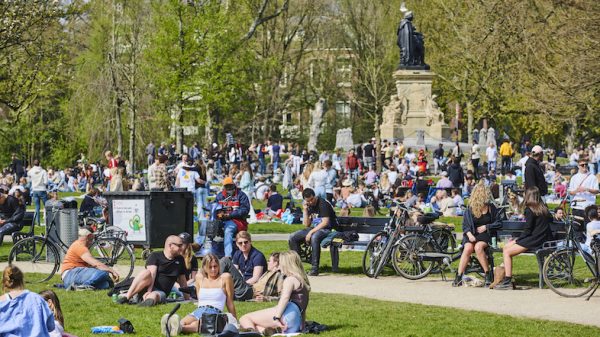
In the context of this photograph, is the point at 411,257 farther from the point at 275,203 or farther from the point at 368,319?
the point at 275,203

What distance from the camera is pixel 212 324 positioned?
12.8 meters

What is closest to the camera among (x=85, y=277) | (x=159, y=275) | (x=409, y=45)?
(x=159, y=275)

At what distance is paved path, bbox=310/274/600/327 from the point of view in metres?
14.6

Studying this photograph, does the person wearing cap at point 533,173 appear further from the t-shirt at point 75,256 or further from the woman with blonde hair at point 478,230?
the t-shirt at point 75,256

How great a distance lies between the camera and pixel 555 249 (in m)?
16.4

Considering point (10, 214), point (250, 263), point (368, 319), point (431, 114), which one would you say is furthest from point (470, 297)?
point (431, 114)

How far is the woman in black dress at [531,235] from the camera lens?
16.7 meters

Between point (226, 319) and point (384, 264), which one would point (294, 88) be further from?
point (226, 319)

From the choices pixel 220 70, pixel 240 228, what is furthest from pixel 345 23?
pixel 240 228

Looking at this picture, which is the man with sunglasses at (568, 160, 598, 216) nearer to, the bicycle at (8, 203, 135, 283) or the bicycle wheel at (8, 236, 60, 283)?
the bicycle at (8, 203, 135, 283)

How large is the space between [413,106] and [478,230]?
40.0m

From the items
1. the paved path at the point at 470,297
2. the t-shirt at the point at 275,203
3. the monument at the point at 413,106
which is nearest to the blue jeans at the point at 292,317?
the paved path at the point at 470,297

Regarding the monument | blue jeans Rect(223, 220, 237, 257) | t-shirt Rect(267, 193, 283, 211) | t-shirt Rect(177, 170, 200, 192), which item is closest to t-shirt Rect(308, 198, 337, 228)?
blue jeans Rect(223, 220, 237, 257)

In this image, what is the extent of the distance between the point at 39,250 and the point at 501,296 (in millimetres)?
7050
